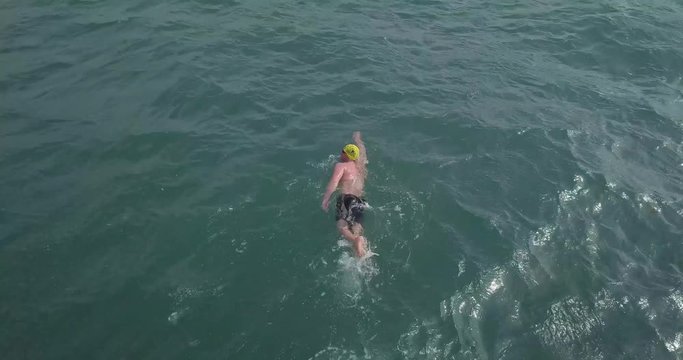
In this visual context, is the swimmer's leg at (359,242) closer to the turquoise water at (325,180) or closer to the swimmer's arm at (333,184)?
the turquoise water at (325,180)

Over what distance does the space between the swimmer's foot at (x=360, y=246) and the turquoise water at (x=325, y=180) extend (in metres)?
0.27

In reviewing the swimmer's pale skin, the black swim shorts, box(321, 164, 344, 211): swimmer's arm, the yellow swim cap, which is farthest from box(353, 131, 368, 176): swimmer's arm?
the black swim shorts

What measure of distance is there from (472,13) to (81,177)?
1613 cm

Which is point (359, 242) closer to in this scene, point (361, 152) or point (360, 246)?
point (360, 246)

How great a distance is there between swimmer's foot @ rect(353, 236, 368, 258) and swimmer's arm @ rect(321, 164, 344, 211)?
50.9 inches

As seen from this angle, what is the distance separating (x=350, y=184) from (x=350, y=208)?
2.91 ft

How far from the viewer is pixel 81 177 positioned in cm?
1291

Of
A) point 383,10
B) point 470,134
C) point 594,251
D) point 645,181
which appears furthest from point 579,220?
point 383,10

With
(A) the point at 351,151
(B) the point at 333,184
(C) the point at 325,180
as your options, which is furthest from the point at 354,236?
(A) the point at 351,151

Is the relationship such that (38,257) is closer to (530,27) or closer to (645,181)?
(645,181)

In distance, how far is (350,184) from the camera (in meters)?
12.5

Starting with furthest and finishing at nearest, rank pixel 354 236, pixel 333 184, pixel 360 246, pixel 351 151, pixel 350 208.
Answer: pixel 351 151
pixel 333 184
pixel 350 208
pixel 354 236
pixel 360 246

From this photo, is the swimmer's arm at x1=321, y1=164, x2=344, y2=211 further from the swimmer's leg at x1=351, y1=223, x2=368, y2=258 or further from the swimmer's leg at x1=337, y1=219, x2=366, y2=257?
the swimmer's leg at x1=351, y1=223, x2=368, y2=258

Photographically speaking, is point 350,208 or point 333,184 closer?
point 350,208
